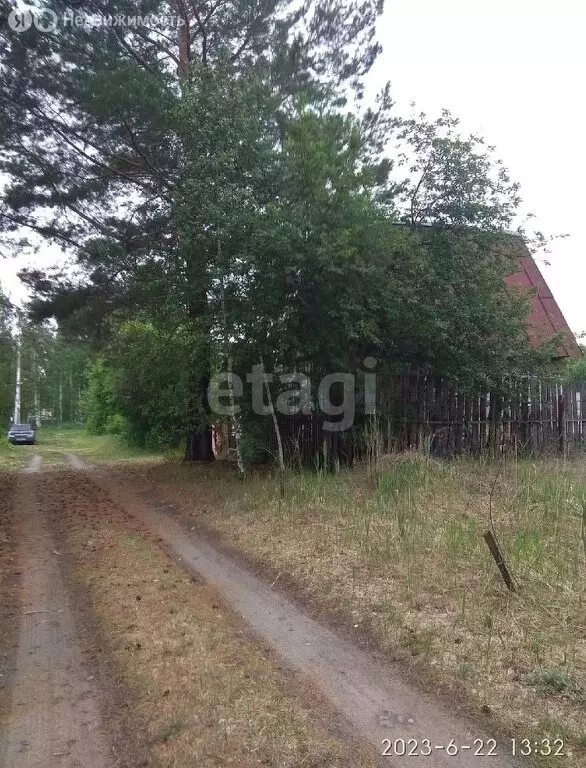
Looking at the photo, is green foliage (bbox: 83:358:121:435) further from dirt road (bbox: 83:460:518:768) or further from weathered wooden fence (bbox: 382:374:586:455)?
dirt road (bbox: 83:460:518:768)

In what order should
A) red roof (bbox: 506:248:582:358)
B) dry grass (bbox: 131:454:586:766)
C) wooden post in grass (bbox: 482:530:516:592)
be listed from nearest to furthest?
dry grass (bbox: 131:454:586:766) < wooden post in grass (bbox: 482:530:516:592) < red roof (bbox: 506:248:582:358)

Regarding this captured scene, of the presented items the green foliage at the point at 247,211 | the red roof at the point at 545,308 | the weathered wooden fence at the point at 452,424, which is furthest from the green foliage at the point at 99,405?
the weathered wooden fence at the point at 452,424

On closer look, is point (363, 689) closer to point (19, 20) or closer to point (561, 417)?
point (561, 417)

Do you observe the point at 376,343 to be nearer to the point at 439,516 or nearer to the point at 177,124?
the point at 439,516

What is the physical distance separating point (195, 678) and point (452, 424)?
29.3 feet

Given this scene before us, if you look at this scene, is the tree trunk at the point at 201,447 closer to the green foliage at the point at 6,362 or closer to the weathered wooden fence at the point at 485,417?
the weathered wooden fence at the point at 485,417

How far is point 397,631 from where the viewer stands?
4.69 m

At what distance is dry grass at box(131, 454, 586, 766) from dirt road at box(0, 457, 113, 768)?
2082 mm

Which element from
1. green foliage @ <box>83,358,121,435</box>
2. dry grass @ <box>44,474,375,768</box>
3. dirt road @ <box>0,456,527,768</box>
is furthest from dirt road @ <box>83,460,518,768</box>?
green foliage @ <box>83,358,121,435</box>

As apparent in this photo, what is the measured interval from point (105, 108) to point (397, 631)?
10749 millimetres

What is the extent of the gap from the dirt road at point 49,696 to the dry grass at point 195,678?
0.91 feet

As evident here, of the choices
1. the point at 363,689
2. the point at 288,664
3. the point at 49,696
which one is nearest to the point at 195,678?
the point at 288,664

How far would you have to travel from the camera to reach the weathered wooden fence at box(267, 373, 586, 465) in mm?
11773

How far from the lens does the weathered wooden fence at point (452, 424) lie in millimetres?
11773
